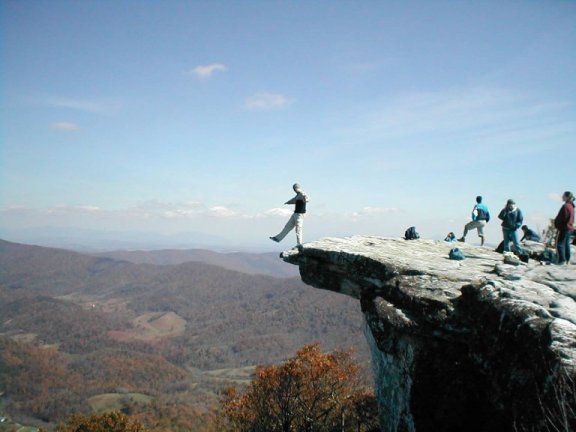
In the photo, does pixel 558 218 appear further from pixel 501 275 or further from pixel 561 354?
pixel 561 354

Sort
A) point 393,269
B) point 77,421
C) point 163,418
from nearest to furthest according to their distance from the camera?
Result: point 393,269
point 77,421
point 163,418

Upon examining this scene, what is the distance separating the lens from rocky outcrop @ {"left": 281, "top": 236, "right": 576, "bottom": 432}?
9906mm

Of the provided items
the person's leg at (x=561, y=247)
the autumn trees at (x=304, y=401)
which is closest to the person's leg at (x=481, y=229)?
the person's leg at (x=561, y=247)

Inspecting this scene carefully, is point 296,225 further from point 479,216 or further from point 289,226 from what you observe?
point 479,216

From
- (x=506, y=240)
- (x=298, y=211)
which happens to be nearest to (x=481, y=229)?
(x=506, y=240)

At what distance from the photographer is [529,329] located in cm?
1060

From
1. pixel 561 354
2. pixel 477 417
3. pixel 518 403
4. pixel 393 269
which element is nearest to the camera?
pixel 561 354

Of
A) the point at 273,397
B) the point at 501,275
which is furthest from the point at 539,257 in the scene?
the point at 273,397

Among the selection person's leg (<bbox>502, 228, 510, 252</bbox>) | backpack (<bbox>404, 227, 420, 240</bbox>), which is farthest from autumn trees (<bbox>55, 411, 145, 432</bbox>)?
person's leg (<bbox>502, 228, 510, 252</bbox>)

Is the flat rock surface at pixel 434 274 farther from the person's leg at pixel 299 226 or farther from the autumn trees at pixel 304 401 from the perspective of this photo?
the autumn trees at pixel 304 401

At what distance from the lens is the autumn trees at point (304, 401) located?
34969 millimetres

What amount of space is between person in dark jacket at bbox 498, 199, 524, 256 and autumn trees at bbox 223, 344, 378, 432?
20803 mm

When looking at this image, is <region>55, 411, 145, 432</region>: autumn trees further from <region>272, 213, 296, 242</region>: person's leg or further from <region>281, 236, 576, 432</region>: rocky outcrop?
<region>281, 236, 576, 432</region>: rocky outcrop

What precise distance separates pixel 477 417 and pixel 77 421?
4867 cm
